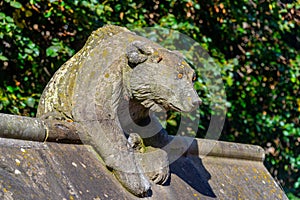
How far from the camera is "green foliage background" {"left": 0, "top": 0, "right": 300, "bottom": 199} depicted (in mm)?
5531

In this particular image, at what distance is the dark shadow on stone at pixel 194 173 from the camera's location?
3154 mm

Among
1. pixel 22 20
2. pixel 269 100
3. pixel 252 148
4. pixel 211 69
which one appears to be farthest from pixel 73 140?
pixel 269 100

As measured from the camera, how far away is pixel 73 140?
269 centimetres

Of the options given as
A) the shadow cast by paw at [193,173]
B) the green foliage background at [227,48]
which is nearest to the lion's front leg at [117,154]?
the shadow cast by paw at [193,173]

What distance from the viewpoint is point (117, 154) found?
107 inches

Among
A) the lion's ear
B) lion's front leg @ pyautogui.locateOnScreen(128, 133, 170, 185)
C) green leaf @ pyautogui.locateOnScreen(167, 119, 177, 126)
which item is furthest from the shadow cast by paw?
green leaf @ pyautogui.locateOnScreen(167, 119, 177, 126)

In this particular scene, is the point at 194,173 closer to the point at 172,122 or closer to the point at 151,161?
the point at 151,161

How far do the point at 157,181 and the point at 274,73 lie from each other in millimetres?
4976

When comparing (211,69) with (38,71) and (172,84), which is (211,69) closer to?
(38,71)

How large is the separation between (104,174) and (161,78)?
528mm

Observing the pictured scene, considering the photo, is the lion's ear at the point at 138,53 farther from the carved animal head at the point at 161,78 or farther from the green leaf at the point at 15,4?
the green leaf at the point at 15,4

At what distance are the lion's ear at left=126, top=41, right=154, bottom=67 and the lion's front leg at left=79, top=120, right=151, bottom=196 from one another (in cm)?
31

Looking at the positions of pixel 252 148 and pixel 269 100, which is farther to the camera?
pixel 269 100

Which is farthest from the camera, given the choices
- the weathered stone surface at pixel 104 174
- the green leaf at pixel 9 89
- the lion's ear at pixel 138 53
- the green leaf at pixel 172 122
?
the green leaf at pixel 172 122
